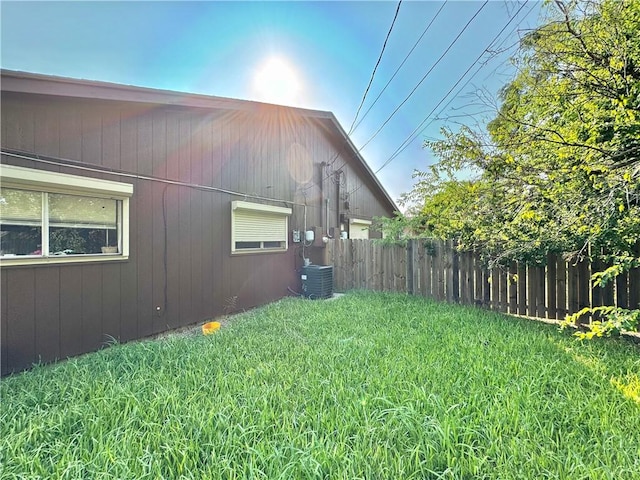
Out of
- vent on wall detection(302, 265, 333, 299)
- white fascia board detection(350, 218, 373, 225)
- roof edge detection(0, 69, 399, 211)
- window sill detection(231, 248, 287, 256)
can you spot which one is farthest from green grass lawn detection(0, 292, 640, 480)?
white fascia board detection(350, 218, 373, 225)

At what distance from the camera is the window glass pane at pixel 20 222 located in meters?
3.27

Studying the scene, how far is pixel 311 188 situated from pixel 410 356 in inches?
265

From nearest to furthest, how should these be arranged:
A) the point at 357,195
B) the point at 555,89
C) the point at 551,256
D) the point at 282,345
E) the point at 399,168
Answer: the point at 555,89, the point at 282,345, the point at 551,256, the point at 399,168, the point at 357,195

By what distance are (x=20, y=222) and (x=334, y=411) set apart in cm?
398

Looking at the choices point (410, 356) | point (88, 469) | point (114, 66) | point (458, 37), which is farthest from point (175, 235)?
point (458, 37)

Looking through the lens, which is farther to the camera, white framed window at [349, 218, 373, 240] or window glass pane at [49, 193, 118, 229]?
white framed window at [349, 218, 373, 240]

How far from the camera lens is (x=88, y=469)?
5.55 feet

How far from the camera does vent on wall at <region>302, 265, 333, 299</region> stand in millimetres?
7422

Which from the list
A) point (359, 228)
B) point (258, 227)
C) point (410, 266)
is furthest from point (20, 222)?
point (359, 228)

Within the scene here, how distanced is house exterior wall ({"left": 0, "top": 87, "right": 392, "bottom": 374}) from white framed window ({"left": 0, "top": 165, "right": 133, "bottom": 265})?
→ 0.43 ft

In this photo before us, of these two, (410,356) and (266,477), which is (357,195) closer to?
(410,356)

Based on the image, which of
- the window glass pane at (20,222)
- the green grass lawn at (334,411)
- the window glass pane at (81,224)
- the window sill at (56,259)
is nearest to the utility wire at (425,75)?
the green grass lawn at (334,411)

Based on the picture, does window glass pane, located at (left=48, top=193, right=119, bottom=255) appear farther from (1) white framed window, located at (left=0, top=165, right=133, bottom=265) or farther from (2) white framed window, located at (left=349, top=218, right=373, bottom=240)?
(2) white framed window, located at (left=349, top=218, right=373, bottom=240)

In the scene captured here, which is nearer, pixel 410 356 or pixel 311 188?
pixel 410 356
